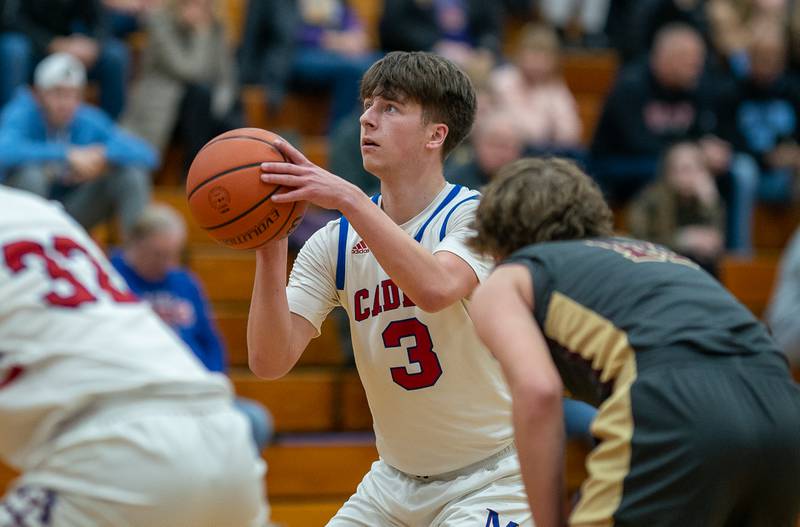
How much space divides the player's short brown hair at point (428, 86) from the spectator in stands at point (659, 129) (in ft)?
20.3

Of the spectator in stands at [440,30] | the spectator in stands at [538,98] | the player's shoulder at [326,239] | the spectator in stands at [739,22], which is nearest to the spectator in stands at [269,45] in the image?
the spectator in stands at [440,30]

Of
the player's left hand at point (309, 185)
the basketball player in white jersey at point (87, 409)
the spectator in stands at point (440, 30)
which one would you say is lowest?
the spectator in stands at point (440, 30)

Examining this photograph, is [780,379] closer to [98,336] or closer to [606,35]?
[98,336]

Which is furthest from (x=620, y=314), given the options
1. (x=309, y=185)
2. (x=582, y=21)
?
(x=582, y=21)

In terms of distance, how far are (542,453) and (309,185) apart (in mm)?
1262

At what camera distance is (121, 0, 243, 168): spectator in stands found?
372 inches

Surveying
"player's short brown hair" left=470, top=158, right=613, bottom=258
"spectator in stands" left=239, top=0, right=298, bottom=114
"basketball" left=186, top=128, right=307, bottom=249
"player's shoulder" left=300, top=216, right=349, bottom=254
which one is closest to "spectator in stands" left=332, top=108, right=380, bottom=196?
"spectator in stands" left=239, top=0, right=298, bottom=114

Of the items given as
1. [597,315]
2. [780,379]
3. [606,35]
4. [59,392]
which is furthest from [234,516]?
[606,35]

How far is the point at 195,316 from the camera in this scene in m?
7.76

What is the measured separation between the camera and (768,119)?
11266mm

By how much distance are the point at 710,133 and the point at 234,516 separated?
27.5ft

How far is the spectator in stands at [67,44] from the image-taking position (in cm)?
912

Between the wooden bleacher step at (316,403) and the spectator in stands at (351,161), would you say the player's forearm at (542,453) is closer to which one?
the spectator in stands at (351,161)

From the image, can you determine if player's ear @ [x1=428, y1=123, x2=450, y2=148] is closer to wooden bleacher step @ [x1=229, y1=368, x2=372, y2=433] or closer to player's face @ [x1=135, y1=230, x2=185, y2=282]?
player's face @ [x1=135, y1=230, x2=185, y2=282]
